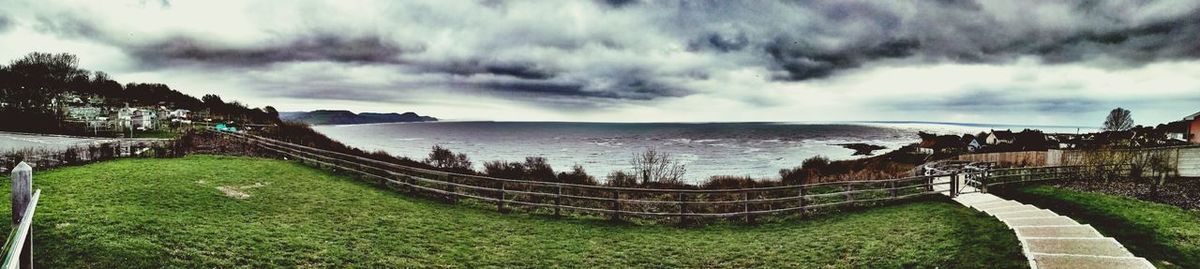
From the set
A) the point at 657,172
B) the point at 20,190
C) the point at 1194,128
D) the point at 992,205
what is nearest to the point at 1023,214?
the point at 992,205

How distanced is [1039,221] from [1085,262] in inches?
155

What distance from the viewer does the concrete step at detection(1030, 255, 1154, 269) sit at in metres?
7.99

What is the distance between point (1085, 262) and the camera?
8219mm

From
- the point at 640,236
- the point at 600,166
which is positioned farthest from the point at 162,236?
Answer: the point at 600,166

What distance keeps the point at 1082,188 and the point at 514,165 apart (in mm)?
36478

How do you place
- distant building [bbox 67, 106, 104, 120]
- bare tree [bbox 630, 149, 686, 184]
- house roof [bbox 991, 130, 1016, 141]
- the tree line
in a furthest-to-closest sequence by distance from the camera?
house roof [bbox 991, 130, 1016, 141] < distant building [bbox 67, 106, 104, 120] < the tree line < bare tree [bbox 630, 149, 686, 184]

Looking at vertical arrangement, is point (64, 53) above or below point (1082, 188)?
above

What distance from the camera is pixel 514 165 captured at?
46562 mm

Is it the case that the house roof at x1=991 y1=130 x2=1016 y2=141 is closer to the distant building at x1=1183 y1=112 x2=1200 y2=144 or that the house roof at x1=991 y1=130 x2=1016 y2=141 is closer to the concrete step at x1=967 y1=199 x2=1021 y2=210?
the distant building at x1=1183 y1=112 x2=1200 y2=144

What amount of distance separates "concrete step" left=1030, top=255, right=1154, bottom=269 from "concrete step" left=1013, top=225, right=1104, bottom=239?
1531 mm

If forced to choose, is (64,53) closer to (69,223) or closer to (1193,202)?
(69,223)

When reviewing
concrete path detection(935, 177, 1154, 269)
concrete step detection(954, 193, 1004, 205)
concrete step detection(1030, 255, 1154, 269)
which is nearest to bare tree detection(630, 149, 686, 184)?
concrete step detection(954, 193, 1004, 205)

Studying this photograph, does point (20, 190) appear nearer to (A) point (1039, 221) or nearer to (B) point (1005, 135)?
(A) point (1039, 221)

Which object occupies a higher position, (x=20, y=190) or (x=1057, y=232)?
(x=20, y=190)
